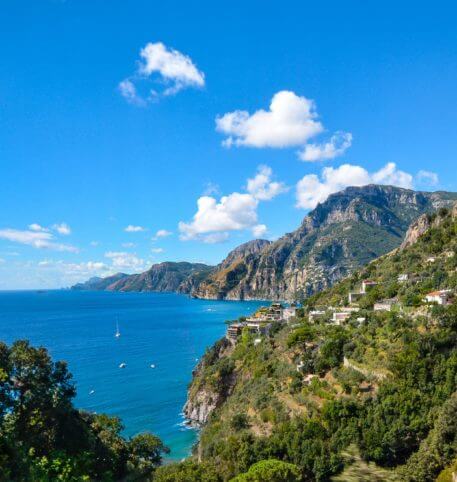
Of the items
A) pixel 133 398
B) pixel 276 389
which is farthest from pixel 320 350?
pixel 133 398

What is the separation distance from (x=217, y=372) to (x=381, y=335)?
87.0 ft

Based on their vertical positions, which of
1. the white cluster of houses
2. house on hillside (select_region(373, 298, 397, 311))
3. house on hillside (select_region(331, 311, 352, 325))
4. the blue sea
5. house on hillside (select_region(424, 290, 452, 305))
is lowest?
the blue sea

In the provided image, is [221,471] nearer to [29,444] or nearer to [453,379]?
[29,444]

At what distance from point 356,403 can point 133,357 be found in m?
71.9

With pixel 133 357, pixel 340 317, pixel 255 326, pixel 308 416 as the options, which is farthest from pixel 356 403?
pixel 133 357

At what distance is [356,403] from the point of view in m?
31.8

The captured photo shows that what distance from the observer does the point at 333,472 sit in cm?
2816

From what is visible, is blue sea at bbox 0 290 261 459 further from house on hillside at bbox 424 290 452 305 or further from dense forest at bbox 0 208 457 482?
house on hillside at bbox 424 290 452 305

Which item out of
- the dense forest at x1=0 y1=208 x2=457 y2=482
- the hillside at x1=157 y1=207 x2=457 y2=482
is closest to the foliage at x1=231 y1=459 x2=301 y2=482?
the dense forest at x1=0 y1=208 x2=457 y2=482

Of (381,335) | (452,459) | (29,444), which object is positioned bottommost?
(452,459)

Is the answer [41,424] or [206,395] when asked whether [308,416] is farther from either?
[206,395]

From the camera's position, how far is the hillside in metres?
28.0

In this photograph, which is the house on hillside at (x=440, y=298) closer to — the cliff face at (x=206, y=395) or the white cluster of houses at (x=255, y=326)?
the cliff face at (x=206, y=395)

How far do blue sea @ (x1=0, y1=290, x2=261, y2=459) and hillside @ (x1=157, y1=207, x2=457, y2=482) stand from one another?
1167 centimetres
